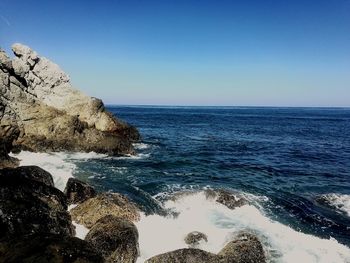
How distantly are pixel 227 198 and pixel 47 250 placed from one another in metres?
15.0

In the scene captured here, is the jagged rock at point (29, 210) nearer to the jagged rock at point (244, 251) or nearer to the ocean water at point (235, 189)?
the ocean water at point (235, 189)

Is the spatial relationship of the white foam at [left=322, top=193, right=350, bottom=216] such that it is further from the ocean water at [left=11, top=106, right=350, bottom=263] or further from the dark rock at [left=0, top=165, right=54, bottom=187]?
the dark rock at [left=0, top=165, right=54, bottom=187]

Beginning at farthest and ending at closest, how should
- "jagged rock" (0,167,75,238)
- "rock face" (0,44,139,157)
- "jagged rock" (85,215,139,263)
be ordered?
"rock face" (0,44,139,157)
"jagged rock" (85,215,139,263)
"jagged rock" (0,167,75,238)

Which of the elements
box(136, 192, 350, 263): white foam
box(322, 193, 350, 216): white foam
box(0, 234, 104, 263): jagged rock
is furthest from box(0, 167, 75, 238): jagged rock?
box(322, 193, 350, 216): white foam

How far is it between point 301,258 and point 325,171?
1860 centimetres

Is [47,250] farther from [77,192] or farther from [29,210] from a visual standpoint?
[77,192]

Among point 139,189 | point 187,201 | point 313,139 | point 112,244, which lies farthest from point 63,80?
point 313,139

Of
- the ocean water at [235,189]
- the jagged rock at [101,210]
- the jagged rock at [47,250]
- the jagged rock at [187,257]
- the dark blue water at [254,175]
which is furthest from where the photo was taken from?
the dark blue water at [254,175]

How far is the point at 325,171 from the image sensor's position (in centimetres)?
3170

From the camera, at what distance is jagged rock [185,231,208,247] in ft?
51.0

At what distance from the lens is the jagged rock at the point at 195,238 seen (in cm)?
1554

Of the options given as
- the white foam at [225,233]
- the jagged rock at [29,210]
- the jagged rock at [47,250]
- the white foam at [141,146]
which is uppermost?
the jagged rock at [47,250]

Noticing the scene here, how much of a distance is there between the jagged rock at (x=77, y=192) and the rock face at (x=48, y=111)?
14468mm

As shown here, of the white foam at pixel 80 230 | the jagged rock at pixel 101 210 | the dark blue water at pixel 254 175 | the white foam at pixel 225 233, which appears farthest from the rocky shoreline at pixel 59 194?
the dark blue water at pixel 254 175
